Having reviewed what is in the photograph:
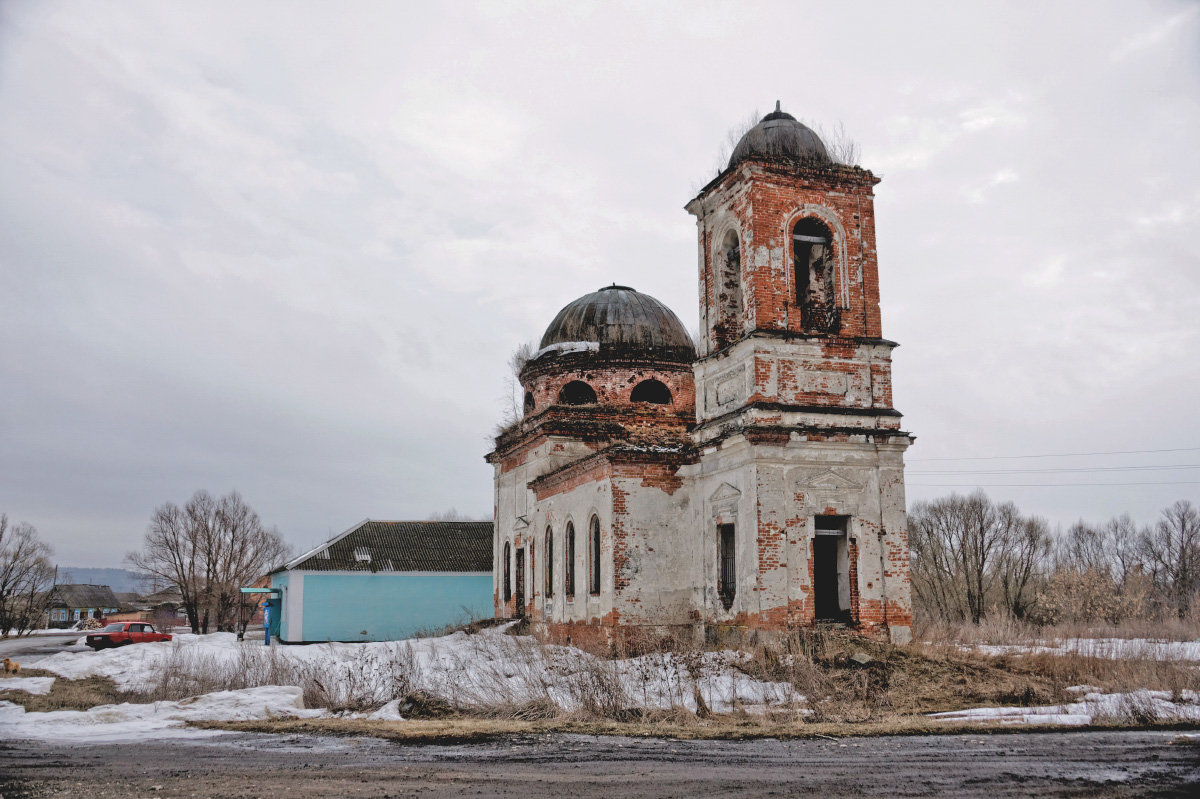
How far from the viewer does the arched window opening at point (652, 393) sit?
24.4 meters

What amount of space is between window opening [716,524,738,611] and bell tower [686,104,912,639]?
0.06 metres

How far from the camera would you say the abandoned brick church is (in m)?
16.8

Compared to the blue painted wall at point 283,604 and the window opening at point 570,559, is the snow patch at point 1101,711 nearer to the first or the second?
the window opening at point 570,559

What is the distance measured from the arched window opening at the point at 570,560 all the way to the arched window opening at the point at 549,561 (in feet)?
3.16

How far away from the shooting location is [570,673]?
14.2 m

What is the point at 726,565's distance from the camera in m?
18.1

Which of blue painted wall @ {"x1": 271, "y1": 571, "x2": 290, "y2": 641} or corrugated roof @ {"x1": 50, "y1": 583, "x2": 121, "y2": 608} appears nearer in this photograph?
blue painted wall @ {"x1": 271, "y1": 571, "x2": 290, "y2": 641}

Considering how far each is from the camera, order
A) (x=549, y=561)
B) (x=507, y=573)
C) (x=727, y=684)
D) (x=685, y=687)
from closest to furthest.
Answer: (x=685, y=687)
(x=727, y=684)
(x=549, y=561)
(x=507, y=573)

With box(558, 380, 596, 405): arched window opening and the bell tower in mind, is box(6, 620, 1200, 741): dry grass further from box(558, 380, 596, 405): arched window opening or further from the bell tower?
box(558, 380, 596, 405): arched window opening

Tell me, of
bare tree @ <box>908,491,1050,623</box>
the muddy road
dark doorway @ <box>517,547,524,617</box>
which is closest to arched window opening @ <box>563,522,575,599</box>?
dark doorway @ <box>517,547,524,617</box>

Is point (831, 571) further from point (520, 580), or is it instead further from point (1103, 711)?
point (520, 580)

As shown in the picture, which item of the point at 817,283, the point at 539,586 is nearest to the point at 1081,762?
the point at 817,283

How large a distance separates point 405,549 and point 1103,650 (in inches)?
1004

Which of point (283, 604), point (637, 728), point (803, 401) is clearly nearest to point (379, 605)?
point (283, 604)
